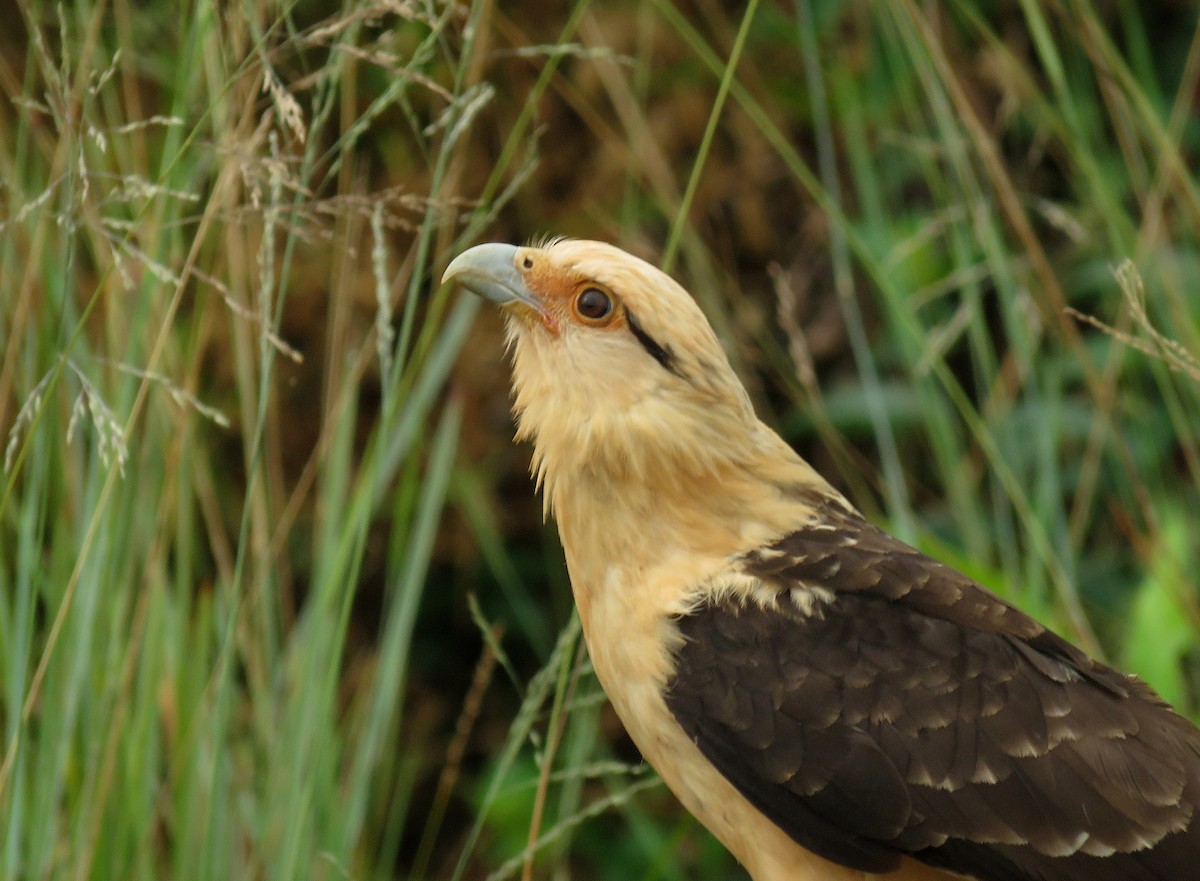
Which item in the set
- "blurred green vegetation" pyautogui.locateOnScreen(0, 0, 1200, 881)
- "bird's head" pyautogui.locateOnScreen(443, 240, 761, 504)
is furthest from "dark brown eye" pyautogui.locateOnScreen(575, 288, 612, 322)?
"blurred green vegetation" pyautogui.locateOnScreen(0, 0, 1200, 881)

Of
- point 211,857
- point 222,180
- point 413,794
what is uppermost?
point 222,180

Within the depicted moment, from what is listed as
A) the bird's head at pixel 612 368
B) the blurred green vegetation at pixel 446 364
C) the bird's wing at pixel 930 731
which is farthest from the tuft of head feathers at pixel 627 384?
the bird's wing at pixel 930 731

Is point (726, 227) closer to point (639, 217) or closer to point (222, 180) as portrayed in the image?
point (639, 217)

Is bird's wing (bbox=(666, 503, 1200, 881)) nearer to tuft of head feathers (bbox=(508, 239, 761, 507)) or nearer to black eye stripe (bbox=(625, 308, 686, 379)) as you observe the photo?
tuft of head feathers (bbox=(508, 239, 761, 507))

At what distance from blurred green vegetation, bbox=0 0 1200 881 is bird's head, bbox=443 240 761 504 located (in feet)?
0.55

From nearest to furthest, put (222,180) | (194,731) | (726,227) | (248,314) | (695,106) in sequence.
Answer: (248,314)
(222,180)
(194,731)
(695,106)
(726,227)

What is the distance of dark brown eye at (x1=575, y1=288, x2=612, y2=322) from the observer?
3.37 m

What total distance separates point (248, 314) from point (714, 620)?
113 cm

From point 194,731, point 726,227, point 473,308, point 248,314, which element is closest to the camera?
point 248,314

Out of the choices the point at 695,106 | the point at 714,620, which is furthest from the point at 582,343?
the point at 695,106

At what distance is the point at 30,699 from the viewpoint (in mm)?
2744

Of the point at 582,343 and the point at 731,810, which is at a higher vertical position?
the point at 582,343

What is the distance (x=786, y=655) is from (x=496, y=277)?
1064mm

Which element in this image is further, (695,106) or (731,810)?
(695,106)
